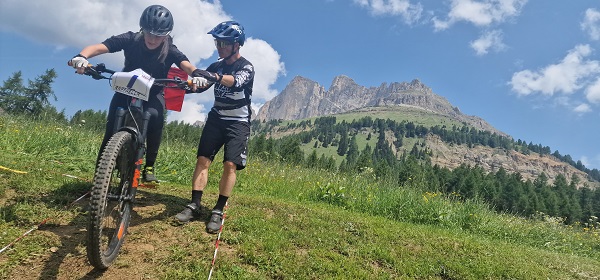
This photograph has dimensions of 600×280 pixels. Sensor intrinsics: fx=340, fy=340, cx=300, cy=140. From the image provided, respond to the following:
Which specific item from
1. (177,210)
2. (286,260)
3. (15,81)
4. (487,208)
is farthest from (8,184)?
(15,81)

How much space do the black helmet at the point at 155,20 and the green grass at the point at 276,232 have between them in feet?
8.76

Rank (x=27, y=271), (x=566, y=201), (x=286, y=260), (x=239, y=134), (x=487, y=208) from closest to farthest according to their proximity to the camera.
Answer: (x=27, y=271) < (x=286, y=260) < (x=239, y=134) < (x=487, y=208) < (x=566, y=201)

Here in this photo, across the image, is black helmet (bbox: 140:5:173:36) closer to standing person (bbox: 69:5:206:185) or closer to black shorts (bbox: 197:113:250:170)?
standing person (bbox: 69:5:206:185)

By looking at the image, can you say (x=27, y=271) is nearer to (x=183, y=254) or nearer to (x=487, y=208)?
(x=183, y=254)

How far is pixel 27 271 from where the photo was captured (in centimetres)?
321

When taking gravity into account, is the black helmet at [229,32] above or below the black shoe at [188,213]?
above

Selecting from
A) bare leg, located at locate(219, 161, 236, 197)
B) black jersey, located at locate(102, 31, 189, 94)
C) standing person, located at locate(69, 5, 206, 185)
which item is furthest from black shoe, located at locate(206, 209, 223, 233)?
black jersey, located at locate(102, 31, 189, 94)

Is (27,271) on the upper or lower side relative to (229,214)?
lower

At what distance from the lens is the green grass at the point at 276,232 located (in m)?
3.83

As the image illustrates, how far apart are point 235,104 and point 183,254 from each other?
7.67ft

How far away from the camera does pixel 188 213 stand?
4969 millimetres

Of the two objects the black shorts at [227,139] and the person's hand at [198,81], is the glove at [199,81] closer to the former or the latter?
the person's hand at [198,81]

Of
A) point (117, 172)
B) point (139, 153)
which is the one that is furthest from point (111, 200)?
point (139, 153)

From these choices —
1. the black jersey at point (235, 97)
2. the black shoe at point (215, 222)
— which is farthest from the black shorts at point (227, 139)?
the black shoe at point (215, 222)
